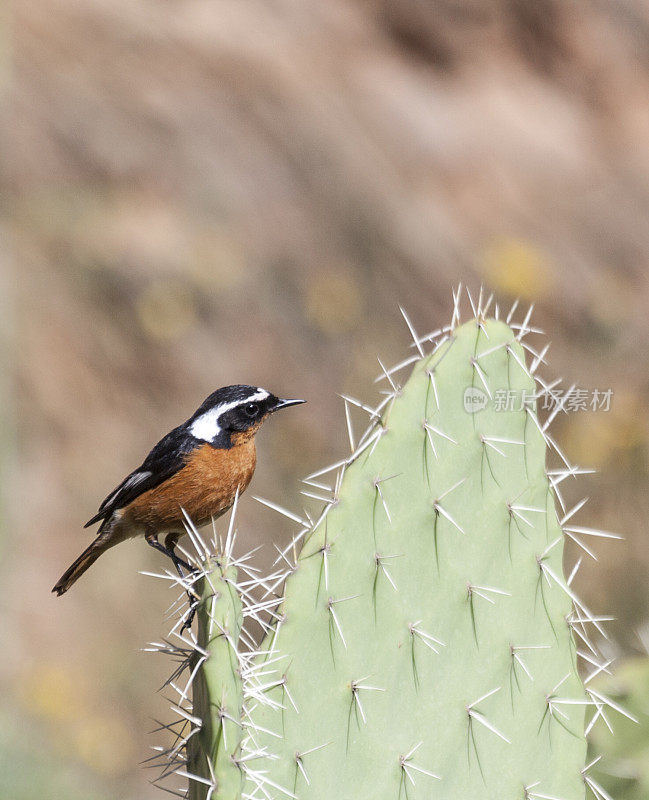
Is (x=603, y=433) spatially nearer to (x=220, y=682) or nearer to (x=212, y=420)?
(x=212, y=420)

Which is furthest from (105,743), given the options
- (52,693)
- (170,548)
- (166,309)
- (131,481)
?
(131,481)

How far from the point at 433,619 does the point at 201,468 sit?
0.73 metres

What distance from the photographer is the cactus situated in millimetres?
1770

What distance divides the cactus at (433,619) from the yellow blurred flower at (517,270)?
16.5ft

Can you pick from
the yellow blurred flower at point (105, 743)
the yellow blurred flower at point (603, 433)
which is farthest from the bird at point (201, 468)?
the yellow blurred flower at point (603, 433)

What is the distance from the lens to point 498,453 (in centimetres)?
205

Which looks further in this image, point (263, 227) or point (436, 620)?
point (263, 227)

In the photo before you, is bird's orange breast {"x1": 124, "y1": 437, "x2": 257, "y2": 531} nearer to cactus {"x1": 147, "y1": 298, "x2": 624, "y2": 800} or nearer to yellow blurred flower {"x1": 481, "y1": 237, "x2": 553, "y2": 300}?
cactus {"x1": 147, "y1": 298, "x2": 624, "y2": 800}

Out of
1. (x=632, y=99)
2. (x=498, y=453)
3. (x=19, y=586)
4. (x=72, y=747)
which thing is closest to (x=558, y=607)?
(x=498, y=453)

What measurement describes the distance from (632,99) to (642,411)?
149 inches

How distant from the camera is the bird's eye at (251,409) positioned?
2.27m

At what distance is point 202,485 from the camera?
2330 mm

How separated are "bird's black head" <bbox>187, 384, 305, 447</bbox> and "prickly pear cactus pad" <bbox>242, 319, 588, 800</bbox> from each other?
0.43 meters

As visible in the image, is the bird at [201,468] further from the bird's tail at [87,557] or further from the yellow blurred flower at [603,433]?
the yellow blurred flower at [603,433]
